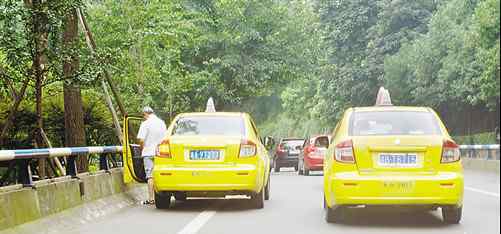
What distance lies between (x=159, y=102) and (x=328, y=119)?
20.4 metres

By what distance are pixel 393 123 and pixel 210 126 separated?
3289 mm

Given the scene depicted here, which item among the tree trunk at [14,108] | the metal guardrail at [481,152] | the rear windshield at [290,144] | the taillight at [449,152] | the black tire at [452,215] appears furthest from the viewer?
the rear windshield at [290,144]

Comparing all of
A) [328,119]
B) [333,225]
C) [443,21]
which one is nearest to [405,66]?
[443,21]

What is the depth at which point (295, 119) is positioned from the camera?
67.0 m

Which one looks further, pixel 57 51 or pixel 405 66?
pixel 405 66

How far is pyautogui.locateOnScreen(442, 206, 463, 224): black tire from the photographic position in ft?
32.6

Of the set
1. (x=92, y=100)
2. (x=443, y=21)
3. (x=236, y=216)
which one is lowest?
(x=236, y=216)

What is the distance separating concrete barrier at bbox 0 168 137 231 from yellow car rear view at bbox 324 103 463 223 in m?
3.32

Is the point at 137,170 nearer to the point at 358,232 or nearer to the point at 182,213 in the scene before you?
the point at 182,213

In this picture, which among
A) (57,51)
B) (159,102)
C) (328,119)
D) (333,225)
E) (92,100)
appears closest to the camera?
(333,225)

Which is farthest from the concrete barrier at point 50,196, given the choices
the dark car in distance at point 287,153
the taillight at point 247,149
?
the dark car in distance at point 287,153

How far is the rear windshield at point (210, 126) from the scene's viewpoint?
40.0 ft

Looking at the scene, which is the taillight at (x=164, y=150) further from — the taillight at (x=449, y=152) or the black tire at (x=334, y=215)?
the taillight at (x=449, y=152)

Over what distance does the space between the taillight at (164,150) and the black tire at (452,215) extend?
Result: 4.04 metres
